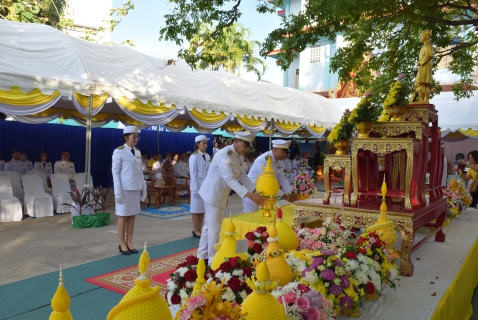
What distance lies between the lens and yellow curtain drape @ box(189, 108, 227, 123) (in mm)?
9102

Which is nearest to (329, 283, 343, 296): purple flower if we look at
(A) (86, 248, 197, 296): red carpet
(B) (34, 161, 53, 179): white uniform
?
(A) (86, 248, 197, 296): red carpet

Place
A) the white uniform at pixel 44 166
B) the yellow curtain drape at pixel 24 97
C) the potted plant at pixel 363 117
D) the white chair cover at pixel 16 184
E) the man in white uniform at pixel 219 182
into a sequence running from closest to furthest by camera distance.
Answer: the potted plant at pixel 363 117, the man in white uniform at pixel 219 182, the yellow curtain drape at pixel 24 97, the white chair cover at pixel 16 184, the white uniform at pixel 44 166

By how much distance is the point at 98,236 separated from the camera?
6.77 meters

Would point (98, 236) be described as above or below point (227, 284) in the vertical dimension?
below

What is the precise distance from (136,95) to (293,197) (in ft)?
13.9

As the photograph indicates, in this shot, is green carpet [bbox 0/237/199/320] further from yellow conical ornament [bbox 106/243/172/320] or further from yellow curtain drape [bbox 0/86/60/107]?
yellow curtain drape [bbox 0/86/60/107]

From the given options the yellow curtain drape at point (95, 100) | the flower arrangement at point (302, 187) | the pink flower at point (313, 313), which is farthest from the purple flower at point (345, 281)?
the yellow curtain drape at point (95, 100)

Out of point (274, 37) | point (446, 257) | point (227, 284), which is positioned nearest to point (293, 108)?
point (274, 37)

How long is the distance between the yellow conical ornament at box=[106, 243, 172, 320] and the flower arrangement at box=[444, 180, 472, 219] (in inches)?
209

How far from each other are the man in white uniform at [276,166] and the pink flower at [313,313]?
3.53 metres

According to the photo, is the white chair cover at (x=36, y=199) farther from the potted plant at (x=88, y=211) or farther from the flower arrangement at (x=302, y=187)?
the flower arrangement at (x=302, y=187)

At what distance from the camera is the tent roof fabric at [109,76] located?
6863mm

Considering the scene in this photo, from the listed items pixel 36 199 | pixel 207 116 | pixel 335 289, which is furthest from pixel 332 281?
pixel 36 199

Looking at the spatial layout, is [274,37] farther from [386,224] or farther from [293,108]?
[293,108]
